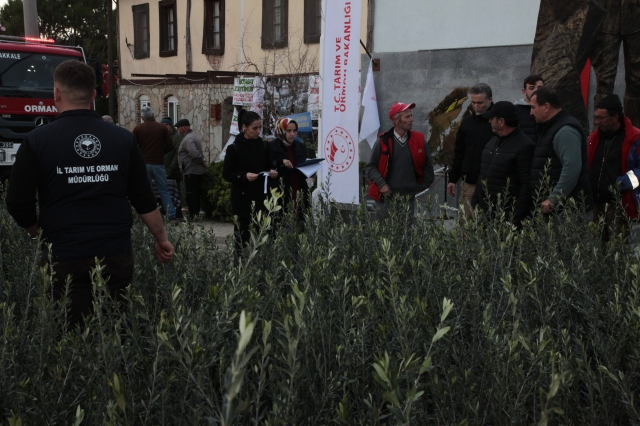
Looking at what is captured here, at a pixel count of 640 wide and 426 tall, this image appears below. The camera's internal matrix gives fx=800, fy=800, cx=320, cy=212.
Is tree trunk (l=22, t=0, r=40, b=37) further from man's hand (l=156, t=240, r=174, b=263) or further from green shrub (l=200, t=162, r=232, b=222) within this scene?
man's hand (l=156, t=240, r=174, b=263)

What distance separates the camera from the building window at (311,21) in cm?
1844

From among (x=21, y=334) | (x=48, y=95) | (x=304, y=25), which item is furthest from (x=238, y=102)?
(x=21, y=334)

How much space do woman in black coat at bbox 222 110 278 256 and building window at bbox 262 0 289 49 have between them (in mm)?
12474

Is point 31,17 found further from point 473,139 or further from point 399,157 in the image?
A: point 473,139

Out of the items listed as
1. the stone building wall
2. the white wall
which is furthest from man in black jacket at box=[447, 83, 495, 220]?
the stone building wall

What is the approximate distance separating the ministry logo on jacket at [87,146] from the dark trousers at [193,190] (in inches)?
367

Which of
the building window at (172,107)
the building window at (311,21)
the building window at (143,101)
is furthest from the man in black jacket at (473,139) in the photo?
the building window at (143,101)

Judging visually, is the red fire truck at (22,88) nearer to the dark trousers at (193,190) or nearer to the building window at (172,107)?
the dark trousers at (193,190)

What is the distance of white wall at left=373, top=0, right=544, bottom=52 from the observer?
38.3 ft

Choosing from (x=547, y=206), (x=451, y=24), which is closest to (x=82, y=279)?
(x=547, y=206)

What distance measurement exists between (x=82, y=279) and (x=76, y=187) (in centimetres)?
42

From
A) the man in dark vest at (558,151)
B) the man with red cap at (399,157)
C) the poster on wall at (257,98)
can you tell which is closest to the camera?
the man in dark vest at (558,151)

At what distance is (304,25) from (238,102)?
8.45ft

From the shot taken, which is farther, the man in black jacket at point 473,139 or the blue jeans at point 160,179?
the blue jeans at point 160,179
